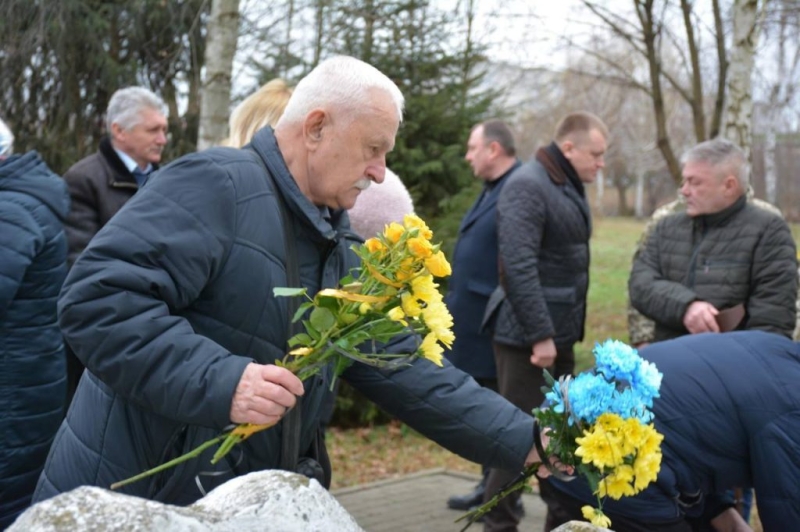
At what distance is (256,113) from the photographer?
3807 millimetres

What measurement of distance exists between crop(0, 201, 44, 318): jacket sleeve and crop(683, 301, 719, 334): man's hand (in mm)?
3068

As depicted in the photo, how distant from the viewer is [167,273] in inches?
84.6

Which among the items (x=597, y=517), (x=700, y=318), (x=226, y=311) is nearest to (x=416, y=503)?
(x=700, y=318)

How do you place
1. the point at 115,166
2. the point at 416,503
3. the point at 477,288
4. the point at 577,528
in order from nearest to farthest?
the point at 577,528, the point at 115,166, the point at 477,288, the point at 416,503

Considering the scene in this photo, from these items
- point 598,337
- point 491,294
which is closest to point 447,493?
point 491,294

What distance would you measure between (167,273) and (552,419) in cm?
103

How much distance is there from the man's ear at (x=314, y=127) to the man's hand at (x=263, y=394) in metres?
0.65

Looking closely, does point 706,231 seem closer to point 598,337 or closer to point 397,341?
point 397,341

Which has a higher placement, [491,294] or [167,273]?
[167,273]

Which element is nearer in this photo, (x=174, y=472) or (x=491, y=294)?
(x=174, y=472)

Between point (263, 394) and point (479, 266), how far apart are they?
386 centimetres

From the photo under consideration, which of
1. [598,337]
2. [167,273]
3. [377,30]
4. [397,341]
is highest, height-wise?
[377,30]

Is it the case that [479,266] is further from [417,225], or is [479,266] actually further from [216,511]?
[216,511]

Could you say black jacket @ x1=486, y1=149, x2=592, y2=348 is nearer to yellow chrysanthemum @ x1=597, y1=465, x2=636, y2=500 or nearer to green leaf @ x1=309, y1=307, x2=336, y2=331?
yellow chrysanthemum @ x1=597, y1=465, x2=636, y2=500
